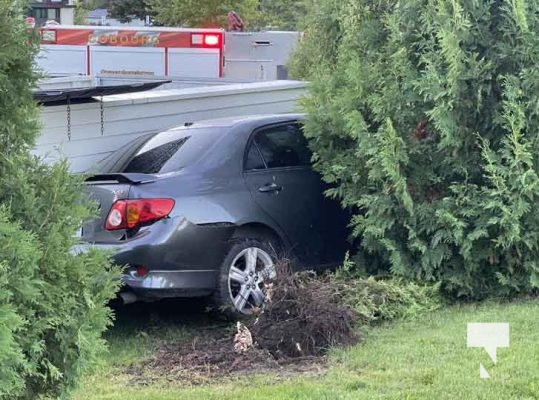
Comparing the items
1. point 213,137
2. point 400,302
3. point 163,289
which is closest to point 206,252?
point 163,289

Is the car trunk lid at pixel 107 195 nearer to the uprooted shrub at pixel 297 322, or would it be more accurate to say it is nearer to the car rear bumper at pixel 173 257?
the car rear bumper at pixel 173 257

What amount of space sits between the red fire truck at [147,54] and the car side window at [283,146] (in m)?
10.5

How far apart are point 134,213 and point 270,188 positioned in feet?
4.21

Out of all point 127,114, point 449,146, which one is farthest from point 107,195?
point 449,146

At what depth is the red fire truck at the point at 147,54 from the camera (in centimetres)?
1816

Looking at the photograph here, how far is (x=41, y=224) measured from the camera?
3.71m

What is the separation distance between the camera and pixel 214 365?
18.0 ft

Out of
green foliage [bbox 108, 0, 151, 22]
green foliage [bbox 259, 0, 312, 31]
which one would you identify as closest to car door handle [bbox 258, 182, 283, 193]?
green foliage [bbox 259, 0, 312, 31]

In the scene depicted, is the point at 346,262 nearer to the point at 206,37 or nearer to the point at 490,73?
the point at 490,73

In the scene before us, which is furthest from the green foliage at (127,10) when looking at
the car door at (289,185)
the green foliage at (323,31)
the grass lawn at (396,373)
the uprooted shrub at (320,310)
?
the grass lawn at (396,373)

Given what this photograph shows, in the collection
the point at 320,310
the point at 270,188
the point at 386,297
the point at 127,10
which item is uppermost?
the point at 127,10

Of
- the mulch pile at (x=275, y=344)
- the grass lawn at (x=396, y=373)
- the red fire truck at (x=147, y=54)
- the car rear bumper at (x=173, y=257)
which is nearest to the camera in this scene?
the grass lawn at (x=396, y=373)

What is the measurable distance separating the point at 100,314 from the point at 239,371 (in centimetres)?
166

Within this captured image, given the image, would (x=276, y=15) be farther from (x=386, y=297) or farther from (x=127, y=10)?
(x=386, y=297)
